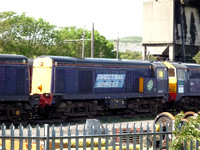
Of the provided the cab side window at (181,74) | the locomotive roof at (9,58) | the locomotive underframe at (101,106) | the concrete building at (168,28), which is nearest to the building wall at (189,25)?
the concrete building at (168,28)

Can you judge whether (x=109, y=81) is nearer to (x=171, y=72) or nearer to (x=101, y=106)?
(x=101, y=106)

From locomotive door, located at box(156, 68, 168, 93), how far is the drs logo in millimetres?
3029

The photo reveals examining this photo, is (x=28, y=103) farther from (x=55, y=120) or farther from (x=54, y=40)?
(x=54, y=40)

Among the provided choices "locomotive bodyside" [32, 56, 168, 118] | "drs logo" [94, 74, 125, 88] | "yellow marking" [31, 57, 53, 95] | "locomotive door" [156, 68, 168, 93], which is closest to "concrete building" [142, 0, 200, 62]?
"locomotive door" [156, 68, 168, 93]

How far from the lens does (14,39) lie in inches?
1870

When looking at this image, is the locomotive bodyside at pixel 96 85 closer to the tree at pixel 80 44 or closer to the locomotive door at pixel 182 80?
the locomotive door at pixel 182 80

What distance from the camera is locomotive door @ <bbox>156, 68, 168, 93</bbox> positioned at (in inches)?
1038

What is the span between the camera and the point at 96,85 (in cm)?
2334

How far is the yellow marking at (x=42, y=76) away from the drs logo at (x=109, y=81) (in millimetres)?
3155

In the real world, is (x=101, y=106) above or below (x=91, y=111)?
above

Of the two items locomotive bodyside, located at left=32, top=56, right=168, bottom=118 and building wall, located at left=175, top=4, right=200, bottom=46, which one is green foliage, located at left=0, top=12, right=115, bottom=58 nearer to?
building wall, located at left=175, top=4, right=200, bottom=46

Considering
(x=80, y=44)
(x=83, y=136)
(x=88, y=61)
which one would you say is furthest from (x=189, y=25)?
(x=83, y=136)

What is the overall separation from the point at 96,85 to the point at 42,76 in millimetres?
3416

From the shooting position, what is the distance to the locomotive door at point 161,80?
86.5 ft
